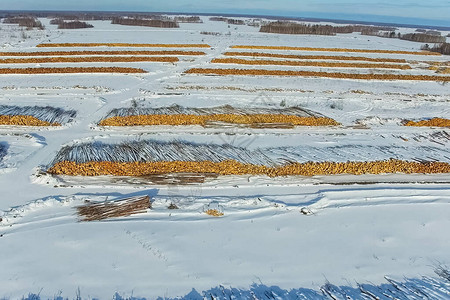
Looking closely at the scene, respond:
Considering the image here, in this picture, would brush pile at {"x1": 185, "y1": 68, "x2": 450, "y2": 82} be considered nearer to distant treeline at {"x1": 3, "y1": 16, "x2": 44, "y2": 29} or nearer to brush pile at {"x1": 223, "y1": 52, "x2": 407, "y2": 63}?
brush pile at {"x1": 223, "y1": 52, "x2": 407, "y2": 63}

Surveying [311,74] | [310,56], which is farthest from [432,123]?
[310,56]

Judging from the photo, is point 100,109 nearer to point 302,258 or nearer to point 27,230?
point 27,230

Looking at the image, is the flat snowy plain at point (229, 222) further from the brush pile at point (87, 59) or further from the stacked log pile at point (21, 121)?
the brush pile at point (87, 59)

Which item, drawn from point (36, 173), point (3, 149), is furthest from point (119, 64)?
point (36, 173)

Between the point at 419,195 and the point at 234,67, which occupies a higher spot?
the point at 234,67

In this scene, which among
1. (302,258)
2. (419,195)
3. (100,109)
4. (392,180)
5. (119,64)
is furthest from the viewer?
(119,64)

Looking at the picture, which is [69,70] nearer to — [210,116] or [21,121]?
[21,121]

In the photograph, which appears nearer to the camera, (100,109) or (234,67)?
(100,109)
